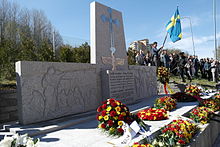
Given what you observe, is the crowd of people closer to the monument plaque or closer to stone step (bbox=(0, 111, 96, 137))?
the monument plaque

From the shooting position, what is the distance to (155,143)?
8.77ft

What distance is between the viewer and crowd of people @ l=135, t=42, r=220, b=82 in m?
11.9

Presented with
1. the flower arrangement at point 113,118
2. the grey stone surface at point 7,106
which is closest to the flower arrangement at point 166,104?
the flower arrangement at point 113,118

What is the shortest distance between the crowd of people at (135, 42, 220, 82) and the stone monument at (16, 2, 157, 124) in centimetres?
389

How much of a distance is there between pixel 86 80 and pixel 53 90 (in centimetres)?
116

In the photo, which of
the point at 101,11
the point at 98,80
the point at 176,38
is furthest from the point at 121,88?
the point at 176,38

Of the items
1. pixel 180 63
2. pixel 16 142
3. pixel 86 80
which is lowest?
pixel 16 142

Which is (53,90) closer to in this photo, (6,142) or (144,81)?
(6,142)

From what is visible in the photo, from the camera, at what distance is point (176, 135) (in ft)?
9.50

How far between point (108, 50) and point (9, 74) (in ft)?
15.6

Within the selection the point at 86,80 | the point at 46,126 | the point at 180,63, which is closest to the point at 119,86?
the point at 86,80

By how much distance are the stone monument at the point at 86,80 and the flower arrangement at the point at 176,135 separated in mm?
2681

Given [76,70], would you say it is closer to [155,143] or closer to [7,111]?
[7,111]

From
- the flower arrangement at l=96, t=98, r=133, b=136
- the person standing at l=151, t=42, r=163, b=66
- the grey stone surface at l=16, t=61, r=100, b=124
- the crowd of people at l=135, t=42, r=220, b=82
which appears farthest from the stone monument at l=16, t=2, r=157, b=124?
the crowd of people at l=135, t=42, r=220, b=82
